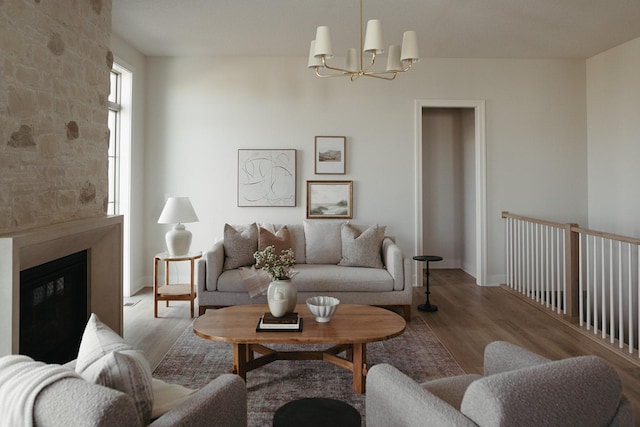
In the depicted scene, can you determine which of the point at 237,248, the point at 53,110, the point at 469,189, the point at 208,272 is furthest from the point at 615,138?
the point at 53,110

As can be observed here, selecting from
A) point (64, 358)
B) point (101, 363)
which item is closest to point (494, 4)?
point (101, 363)

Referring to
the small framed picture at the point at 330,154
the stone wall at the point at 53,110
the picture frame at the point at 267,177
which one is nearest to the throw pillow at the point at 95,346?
the stone wall at the point at 53,110

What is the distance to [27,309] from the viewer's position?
2516 mm

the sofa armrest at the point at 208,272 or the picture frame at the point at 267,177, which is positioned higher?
the picture frame at the point at 267,177

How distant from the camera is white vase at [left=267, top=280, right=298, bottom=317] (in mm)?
2848

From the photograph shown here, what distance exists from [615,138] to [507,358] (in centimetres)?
449

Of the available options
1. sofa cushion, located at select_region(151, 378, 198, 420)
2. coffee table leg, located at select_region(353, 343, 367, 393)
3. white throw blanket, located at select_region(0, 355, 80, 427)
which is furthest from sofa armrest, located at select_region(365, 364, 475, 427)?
white throw blanket, located at select_region(0, 355, 80, 427)

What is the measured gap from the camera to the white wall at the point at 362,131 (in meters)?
5.34

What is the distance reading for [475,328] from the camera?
391 cm

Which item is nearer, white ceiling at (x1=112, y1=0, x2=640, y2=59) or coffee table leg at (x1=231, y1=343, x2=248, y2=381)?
coffee table leg at (x1=231, y1=343, x2=248, y2=381)

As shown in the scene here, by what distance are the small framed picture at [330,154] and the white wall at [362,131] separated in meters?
0.08

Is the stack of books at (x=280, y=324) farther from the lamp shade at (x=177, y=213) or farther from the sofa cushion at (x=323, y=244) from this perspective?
the lamp shade at (x=177, y=213)

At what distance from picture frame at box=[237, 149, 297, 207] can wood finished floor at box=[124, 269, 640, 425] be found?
4.99 ft

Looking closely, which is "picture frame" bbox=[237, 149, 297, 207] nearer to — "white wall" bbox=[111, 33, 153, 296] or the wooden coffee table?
"white wall" bbox=[111, 33, 153, 296]
